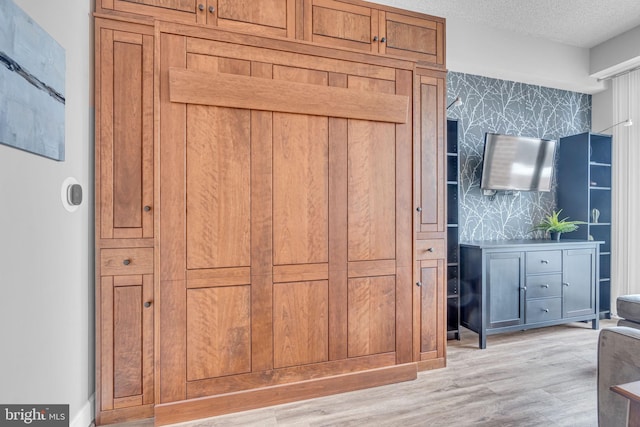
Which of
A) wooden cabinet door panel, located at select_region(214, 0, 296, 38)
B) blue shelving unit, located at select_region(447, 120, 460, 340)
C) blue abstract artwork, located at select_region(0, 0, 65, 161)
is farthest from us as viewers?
blue shelving unit, located at select_region(447, 120, 460, 340)

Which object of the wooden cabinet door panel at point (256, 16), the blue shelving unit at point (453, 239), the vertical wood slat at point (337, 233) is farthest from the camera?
the blue shelving unit at point (453, 239)

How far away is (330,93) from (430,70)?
0.87m

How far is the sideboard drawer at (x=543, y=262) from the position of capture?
3.08 meters

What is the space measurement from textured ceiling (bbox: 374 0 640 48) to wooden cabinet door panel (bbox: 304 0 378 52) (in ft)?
2.94

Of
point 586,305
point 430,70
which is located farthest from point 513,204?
point 430,70

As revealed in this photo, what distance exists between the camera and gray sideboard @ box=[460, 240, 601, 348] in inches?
115

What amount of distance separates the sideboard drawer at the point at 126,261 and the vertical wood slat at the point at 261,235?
596mm

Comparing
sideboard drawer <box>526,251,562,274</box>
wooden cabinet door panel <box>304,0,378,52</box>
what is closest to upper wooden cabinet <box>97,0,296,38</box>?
wooden cabinet door panel <box>304,0,378,52</box>

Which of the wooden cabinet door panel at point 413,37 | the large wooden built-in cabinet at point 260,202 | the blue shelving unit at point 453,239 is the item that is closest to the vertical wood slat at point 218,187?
the large wooden built-in cabinet at point 260,202

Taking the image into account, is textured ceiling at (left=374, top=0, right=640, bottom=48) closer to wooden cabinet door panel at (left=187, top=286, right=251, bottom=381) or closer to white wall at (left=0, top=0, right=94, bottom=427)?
white wall at (left=0, top=0, right=94, bottom=427)

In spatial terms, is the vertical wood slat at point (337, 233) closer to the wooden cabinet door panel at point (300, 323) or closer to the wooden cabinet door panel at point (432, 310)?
the wooden cabinet door panel at point (300, 323)

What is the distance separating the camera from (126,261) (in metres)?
1.86

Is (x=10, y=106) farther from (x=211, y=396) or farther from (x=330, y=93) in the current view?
(x=211, y=396)

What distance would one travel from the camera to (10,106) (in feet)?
3.86
